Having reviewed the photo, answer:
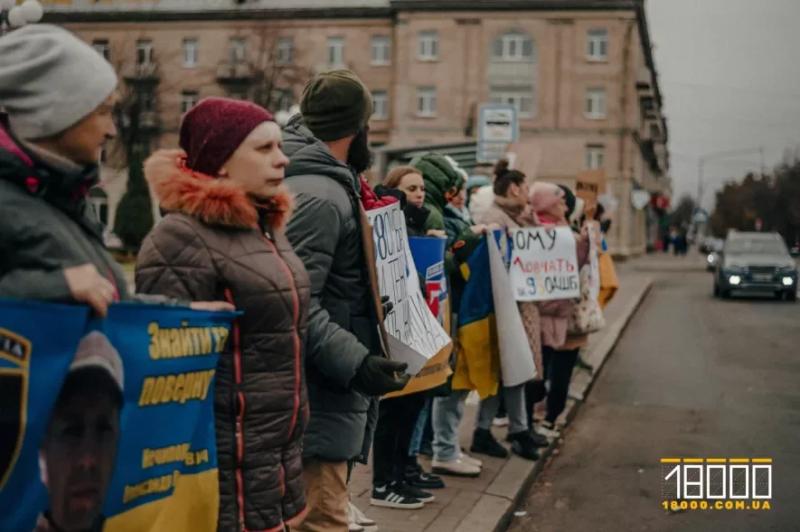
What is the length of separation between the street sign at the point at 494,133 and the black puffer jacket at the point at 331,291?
861cm

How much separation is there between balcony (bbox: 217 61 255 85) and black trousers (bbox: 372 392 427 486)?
61506mm

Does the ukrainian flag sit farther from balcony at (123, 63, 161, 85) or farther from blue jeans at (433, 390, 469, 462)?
balcony at (123, 63, 161, 85)

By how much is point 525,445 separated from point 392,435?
1775 millimetres

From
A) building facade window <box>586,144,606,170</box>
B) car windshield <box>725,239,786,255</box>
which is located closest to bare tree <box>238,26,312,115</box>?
building facade window <box>586,144,606,170</box>

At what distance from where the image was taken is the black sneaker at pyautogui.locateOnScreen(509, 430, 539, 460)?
7473mm

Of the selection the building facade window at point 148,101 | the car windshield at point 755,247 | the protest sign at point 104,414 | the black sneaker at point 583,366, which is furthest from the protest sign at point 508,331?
the building facade window at point 148,101

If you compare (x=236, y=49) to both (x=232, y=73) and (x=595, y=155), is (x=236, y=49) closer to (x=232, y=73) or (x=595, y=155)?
(x=232, y=73)

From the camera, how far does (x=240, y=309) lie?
10.1ft

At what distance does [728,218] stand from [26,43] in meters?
115

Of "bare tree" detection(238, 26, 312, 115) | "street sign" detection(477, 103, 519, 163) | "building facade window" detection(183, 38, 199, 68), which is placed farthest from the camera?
"building facade window" detection(183, 38, 199, 68)

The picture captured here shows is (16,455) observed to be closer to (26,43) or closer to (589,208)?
(26,43)

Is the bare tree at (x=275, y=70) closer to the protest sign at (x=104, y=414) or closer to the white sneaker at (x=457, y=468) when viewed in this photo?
the white sneaker at (x=457, y=468)

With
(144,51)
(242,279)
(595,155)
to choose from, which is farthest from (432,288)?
(144,51)

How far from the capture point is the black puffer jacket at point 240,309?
308 centimetres
